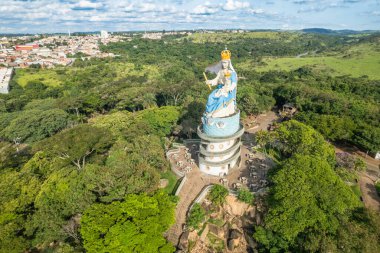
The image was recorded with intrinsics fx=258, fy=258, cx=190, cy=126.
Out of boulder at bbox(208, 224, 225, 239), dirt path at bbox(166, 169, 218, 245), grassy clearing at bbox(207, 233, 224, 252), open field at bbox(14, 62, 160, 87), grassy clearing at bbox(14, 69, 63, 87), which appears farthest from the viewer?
open field at bbox(14, 62, 160, 87)

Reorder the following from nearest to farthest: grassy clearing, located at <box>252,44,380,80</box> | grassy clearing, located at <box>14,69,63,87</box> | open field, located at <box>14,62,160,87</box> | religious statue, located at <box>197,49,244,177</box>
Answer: religious statue, located at <box>197,49,244,177</box>, grassy clearing, located at <box>14,69,63,87</box>, open field, located at <box>14,62,160,87</box>, grassy clearing, located at <box>252,44,380,80</box>

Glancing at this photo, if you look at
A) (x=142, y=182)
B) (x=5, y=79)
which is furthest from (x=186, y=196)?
(x=5, y=79)

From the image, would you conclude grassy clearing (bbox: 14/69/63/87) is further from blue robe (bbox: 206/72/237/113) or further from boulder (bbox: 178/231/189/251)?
boulder (bbox: 178/231/189/251)

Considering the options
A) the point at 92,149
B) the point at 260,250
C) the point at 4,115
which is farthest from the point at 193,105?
the point at 4,115

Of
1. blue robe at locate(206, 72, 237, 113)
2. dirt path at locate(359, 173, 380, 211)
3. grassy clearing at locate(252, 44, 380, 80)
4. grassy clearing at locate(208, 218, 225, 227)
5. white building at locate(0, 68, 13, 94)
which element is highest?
blue robe at locate(206, 72, 237, 113)

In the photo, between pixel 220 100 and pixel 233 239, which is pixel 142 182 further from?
pixel 220 100

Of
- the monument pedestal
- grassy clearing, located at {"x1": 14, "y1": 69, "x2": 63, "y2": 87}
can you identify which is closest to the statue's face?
the monument pedestal

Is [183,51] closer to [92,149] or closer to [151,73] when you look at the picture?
[151,73]
